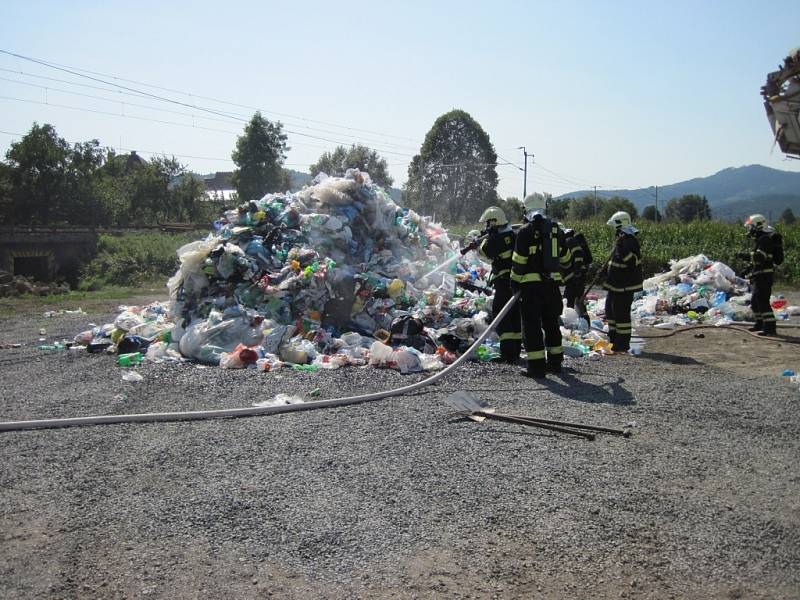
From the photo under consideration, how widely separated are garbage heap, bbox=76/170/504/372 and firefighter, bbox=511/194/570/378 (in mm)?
1001

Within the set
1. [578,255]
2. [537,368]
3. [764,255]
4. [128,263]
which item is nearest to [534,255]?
[537,368]

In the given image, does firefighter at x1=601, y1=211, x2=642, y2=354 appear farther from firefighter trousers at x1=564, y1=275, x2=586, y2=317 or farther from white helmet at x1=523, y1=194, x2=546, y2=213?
white helmet at x1=523, y1=194, x2=546, y2=213

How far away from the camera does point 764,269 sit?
10.2 metres

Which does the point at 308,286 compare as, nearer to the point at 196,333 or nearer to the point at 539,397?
the point at 196,333

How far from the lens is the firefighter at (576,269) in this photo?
32.8ft

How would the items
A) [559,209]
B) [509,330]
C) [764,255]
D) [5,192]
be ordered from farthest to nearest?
[559,209]
[5,192]
[764,255]
[509,330]

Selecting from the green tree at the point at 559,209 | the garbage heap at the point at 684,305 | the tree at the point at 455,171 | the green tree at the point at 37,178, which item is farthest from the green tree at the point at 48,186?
the garbage heap at the point at 684,305

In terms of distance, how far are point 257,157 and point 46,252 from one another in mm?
20617

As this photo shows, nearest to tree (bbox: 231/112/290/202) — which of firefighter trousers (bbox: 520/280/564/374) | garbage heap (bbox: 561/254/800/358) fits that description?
garbage heap (bbox: 561/254/800/358)

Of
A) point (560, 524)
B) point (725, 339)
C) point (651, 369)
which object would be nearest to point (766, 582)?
point (560, 524)

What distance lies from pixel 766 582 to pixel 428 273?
26.1 ft

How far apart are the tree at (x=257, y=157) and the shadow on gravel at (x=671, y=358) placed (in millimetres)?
35529

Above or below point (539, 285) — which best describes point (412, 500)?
below

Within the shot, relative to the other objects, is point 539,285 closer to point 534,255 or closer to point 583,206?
point 534,255
